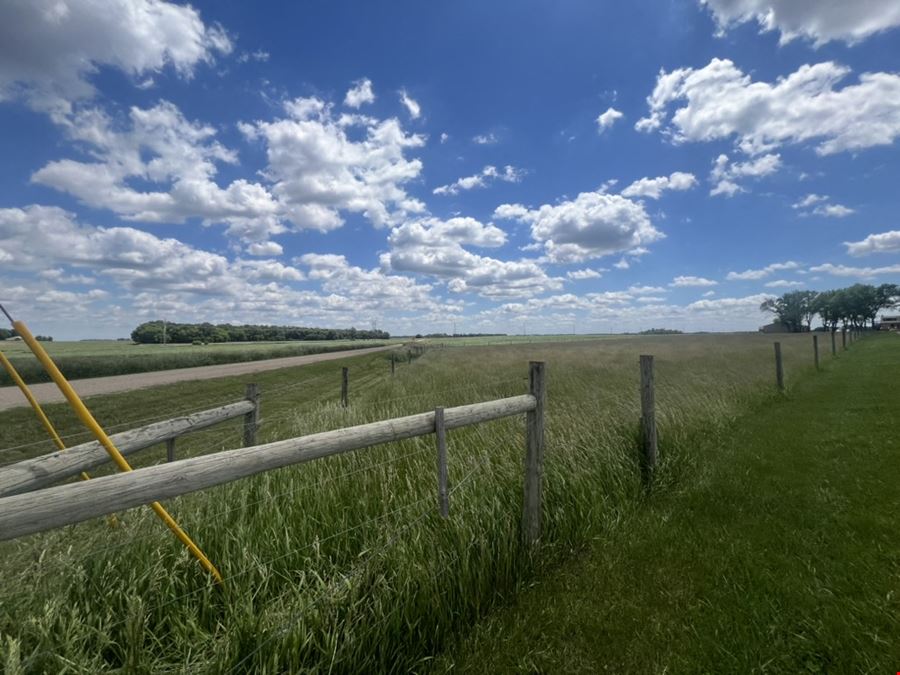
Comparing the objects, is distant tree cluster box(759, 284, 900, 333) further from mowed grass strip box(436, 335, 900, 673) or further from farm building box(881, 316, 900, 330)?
mowed grass strip box(436, 335, 900, 673)

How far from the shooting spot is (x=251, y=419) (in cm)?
541

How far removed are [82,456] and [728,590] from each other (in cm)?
474

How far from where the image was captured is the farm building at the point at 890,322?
366 ft

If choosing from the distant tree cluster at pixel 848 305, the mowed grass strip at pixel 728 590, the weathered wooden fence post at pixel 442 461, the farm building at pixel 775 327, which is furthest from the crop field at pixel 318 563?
the farm building at pixel 775 327

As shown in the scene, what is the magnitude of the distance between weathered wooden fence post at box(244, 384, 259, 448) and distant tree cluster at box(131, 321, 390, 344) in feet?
268

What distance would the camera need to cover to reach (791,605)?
3.05m

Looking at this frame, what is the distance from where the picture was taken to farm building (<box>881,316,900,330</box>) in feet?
366

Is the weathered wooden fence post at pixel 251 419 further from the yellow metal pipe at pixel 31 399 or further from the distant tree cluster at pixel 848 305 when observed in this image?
the distant tree cluster at pixel 848 305

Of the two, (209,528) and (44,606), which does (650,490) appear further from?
(44,606)

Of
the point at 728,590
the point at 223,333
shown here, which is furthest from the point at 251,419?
the point at 223,333

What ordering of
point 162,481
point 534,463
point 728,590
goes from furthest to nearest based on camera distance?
1. point 534,463
2. point 728,590
3. point 162,481

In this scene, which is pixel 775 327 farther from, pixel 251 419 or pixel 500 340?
pixel 251 419

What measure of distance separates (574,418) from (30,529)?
6.36 meters

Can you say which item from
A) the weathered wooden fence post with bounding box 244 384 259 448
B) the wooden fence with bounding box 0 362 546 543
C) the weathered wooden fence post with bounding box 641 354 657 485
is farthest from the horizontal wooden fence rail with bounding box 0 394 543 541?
the weathered wooden fence post with bounding box 641 354 657 485
